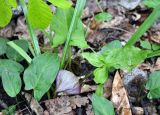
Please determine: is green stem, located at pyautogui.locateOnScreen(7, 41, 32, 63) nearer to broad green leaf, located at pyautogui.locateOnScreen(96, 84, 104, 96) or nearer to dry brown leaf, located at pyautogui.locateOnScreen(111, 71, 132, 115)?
broad green leaf, located at pyautogui.locateOnScreen(96, 84, 104, 96)

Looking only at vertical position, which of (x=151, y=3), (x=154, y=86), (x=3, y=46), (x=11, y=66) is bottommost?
Result: (x=154, y=86)

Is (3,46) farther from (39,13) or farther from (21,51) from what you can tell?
(39,13)

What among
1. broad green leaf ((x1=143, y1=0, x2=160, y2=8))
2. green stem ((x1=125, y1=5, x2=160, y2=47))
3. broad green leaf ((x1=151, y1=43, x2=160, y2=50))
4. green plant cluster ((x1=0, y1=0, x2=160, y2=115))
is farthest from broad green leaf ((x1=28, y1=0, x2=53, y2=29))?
broad green leaf ((x1=151, y1=43, x2=160, y2=50))

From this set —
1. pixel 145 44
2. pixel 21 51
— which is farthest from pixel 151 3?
pixel 21 51

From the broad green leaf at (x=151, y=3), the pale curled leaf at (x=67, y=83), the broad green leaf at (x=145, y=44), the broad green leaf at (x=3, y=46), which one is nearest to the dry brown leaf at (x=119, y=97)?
the pale curled leaf at (x=67, y=83)

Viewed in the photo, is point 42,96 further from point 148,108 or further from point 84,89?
point 148,108

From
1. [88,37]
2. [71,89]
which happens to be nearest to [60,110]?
[71,89]
